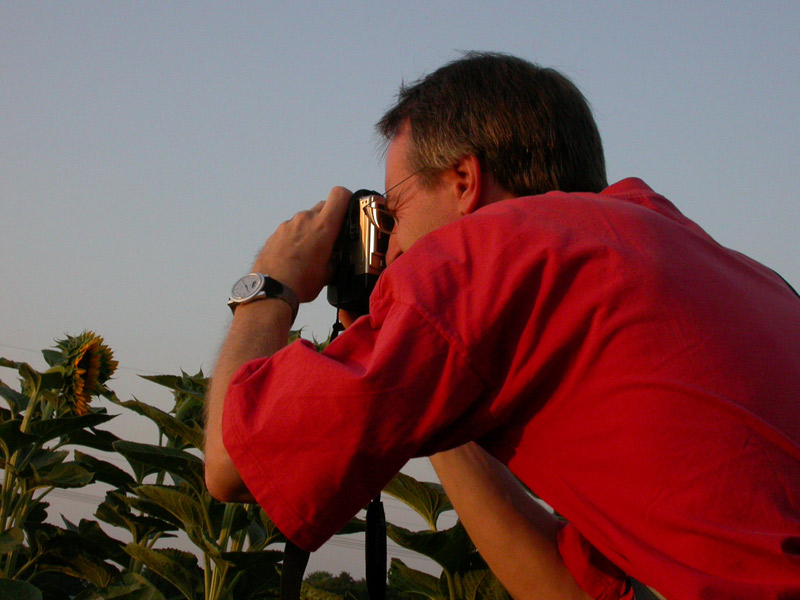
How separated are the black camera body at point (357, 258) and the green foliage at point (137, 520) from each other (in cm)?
78

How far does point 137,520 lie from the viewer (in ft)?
9.05

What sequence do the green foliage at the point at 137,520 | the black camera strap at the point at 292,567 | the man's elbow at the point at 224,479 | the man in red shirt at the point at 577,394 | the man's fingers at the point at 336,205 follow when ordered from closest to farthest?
the man in red shirt at the point at 577,394 → the man's elbow at the point at 224,479 → the black camera strap at the point at 292,567 → the man's fingers at the point at 336,205 → the green foliage at the point at 137,520

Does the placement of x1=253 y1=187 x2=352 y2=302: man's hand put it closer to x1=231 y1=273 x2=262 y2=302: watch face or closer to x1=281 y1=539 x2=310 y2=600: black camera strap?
x1=231 y1=273 x2=262 y2=302: watch face

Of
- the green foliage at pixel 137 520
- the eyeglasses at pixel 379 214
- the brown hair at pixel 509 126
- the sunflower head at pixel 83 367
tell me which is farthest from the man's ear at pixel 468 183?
the sunflower head at pixel 83 367

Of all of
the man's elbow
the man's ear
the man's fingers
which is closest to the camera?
the man's elbow

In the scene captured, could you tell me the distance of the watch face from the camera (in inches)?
63.8

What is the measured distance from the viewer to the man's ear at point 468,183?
156 cm

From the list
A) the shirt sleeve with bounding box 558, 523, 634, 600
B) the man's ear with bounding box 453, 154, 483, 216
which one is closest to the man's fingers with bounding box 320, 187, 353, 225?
the man's ear with bounding box 453, 154, 483, 216

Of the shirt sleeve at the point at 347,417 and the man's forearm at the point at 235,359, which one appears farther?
the man's forearm at the point at 235,359

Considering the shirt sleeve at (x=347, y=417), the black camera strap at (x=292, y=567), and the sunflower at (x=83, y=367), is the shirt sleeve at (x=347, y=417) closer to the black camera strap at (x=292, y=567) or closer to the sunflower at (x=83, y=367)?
the black camera strap at (x=292, y=567)

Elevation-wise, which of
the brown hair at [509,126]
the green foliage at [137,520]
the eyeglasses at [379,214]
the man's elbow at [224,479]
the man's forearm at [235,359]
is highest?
the brown hair at [509,126]

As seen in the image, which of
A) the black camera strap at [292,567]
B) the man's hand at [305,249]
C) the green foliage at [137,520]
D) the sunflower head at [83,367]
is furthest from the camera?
the sunflower head at [83,367]

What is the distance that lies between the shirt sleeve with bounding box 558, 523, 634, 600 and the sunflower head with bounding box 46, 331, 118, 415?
6.03 ft

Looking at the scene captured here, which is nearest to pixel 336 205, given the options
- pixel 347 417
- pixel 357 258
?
pixel 357 258
